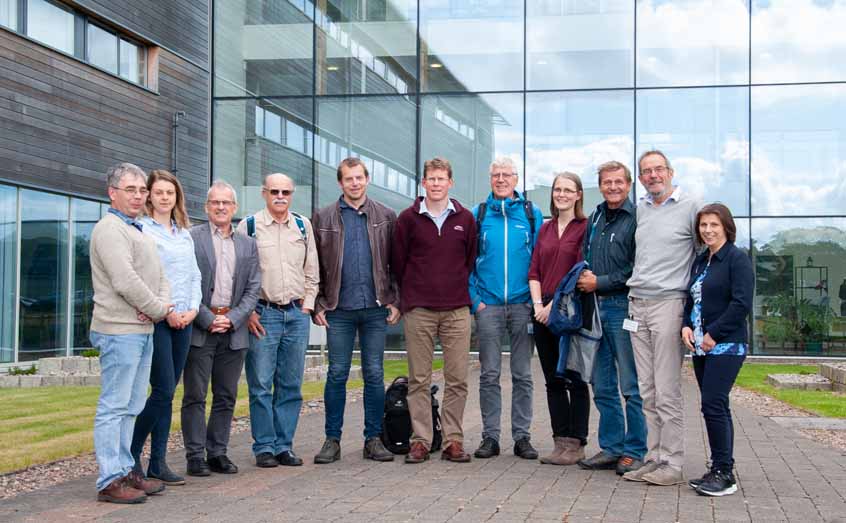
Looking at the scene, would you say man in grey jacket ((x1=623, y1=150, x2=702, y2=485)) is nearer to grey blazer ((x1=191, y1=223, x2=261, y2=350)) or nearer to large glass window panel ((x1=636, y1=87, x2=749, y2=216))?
grey blazer ((x1=191, y1=223, x2=261, y2=350))

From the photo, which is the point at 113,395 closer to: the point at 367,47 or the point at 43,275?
the point at 43,275

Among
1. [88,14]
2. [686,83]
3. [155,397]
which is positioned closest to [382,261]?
[155,397]

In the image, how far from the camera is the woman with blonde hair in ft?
19.5

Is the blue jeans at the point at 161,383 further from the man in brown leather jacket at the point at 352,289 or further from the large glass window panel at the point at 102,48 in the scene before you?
the large glass window panel at the point at 102,48

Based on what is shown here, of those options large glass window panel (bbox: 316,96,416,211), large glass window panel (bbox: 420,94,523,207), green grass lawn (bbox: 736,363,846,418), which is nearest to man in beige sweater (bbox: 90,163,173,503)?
green grass lawn (bbox: 736,363,846,418)

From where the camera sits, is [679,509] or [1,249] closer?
[679,509]

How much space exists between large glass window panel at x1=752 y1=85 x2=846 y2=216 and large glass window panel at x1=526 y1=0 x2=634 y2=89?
8.42 feet

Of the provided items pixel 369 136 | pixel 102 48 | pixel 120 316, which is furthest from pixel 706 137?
pixel 120 316

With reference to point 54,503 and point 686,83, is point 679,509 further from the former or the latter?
point 686,83

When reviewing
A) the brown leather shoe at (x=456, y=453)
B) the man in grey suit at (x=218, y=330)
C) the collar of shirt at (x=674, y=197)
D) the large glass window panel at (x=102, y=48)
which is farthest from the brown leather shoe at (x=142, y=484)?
the large glass window panel at (x=102, y=48)

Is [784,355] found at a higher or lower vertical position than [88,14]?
lower

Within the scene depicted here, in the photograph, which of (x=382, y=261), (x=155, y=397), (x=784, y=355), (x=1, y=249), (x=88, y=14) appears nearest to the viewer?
(x=155, y=397)

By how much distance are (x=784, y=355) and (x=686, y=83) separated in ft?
17.3

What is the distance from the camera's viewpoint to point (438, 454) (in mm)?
7309
